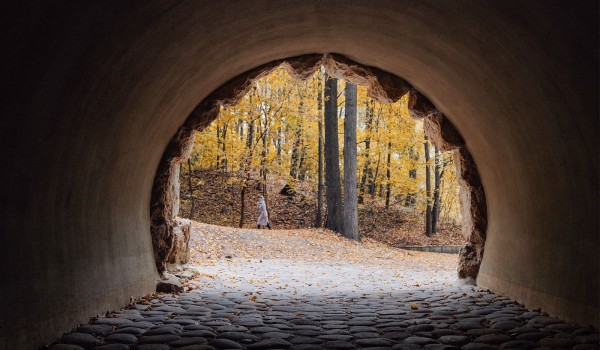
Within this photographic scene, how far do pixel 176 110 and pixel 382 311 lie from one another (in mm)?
3606

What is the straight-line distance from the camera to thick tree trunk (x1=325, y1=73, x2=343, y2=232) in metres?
19.8

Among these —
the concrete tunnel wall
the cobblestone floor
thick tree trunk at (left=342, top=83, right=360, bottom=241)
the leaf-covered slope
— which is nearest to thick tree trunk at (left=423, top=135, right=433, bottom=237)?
the leaf-covered slope

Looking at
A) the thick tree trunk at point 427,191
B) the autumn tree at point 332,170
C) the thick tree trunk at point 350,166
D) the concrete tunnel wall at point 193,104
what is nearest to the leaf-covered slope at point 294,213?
the thick tree trunk at point 427,191

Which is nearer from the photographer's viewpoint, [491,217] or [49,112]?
[49,112]

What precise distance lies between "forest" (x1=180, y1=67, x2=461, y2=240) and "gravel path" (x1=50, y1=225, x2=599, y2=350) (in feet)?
32.0

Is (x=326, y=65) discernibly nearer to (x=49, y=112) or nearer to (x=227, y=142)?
(x=49, y=112)

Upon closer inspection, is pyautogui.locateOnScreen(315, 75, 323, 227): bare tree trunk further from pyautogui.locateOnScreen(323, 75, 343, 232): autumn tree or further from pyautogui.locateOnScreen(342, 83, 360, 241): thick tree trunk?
pyautogui.locateOnScreen(342, 83, 360, 241): thick tree trunk

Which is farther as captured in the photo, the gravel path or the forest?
the forest

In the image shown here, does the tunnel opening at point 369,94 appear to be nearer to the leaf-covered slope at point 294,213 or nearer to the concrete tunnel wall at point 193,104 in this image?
the concrete tunnel wall at point 193,104

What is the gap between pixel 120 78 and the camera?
4707 mm

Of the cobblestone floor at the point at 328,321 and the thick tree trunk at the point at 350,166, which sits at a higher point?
the thick tree trunk at the point at 350,166

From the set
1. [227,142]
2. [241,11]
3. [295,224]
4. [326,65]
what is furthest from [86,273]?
[295,224]

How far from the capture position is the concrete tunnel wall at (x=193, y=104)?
3604 mm

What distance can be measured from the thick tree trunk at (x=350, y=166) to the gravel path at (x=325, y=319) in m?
8.72
